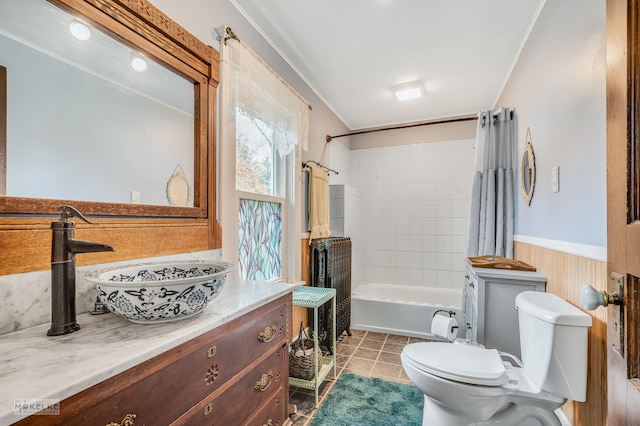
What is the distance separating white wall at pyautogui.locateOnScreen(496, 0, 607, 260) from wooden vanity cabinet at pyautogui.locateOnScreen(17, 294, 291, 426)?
1325 millimetres

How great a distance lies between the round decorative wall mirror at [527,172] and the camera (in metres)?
1.90

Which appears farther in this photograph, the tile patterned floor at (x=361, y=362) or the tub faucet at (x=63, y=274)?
the tile patterned floor at (x=361, y=362)

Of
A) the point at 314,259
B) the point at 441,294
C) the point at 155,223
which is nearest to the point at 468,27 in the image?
the point at 314,259

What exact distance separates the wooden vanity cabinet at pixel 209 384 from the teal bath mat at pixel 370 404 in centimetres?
58

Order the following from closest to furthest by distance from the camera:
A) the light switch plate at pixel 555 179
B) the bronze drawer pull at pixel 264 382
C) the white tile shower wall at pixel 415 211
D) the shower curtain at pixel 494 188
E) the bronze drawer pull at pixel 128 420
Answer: the bronze drawer pull at pixel 128 420 < the bronze drawer pull at pixel 264 382 < the light switch plate at pixel 555 179 < the shower curtain at pixel 494 188 < the white tile shower wall at pixel 415 211

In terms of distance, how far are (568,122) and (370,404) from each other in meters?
1.95

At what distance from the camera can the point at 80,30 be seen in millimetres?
978

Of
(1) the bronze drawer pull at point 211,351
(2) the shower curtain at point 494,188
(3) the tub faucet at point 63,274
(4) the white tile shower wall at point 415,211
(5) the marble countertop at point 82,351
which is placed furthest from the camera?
(4) the white tile shower wall at point 415,211

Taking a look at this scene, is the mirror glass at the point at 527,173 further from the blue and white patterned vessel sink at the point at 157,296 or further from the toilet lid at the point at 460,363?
the blue and white patterned vessel sink at the point at 157,296

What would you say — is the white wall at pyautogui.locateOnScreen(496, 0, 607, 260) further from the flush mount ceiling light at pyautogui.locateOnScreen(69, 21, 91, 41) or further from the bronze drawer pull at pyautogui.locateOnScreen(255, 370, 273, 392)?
the flush mount ceiling light at pyautogui.locateOnScreen(69, 21, 91, 41)

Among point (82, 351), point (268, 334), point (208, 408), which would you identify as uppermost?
point (82, 351)

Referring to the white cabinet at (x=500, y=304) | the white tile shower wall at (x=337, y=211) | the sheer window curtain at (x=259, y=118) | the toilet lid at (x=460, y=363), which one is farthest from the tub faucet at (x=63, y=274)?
the white tile shower wall at (x=337, y=211)

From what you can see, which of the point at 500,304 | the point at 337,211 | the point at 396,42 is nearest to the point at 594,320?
the point at 500,304

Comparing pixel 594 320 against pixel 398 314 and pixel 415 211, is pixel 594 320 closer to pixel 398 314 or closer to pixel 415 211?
pixel 398 314
